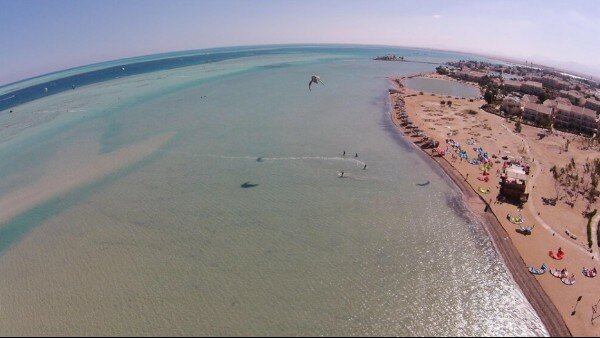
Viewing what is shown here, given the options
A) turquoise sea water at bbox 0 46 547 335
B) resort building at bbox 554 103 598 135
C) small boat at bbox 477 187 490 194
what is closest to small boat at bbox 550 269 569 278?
turquoise sea water at bbox 0 46 547 335

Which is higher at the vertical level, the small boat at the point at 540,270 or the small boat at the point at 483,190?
the small boat at the point at 483,190

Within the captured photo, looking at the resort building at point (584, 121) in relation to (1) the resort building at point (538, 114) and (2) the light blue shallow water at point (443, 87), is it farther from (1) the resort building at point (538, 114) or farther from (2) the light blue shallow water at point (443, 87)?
(2) the light blue shallow water at point (443, 87)

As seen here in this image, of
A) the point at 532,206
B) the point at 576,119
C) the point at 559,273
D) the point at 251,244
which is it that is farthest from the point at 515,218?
the point at 576,119

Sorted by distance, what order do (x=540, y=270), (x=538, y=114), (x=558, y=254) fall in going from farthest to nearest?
(x=538, y=114)
(x=558, y=254)
(x=540, y=270)

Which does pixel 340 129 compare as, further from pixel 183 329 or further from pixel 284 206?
pixel 183 329

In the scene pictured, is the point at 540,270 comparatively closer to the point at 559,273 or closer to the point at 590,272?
the point at 559,273

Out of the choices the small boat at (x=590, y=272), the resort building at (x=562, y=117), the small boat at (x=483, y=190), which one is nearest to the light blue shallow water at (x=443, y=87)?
the resort building at (x=562, y=117)
